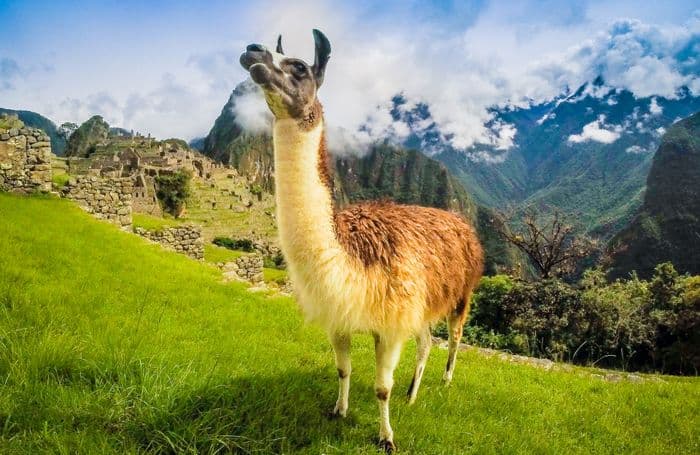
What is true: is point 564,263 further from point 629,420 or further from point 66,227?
point 66,227

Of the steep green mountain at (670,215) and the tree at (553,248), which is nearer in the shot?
the tree at (553,248)

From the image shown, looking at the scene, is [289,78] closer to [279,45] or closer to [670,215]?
[279,45]

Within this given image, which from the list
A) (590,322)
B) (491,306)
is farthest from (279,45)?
(590,322)

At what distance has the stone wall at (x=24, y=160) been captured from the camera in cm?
1509

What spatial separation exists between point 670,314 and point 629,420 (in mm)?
18307

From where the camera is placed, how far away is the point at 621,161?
186 metres

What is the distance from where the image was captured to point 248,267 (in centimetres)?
1839

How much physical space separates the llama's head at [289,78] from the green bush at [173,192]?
5778 centimetres

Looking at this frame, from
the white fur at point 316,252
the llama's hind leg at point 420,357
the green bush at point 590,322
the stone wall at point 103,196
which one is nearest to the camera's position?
the white fur at point 316,252

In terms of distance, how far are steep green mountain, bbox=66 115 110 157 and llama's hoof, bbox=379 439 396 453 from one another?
120 meters

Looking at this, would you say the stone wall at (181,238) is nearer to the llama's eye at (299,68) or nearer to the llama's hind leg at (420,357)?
the llama's hind leg at (420,357)

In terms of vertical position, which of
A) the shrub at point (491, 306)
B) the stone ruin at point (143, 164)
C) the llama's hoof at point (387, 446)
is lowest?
the shrub at point (491, 306)

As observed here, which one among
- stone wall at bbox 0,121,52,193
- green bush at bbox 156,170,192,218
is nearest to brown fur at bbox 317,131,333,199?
stone wall at bbox 0,121,52,193

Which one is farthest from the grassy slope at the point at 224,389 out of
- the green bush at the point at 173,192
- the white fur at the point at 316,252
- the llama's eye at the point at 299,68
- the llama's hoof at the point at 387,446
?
the green bush at the point at 173,192
